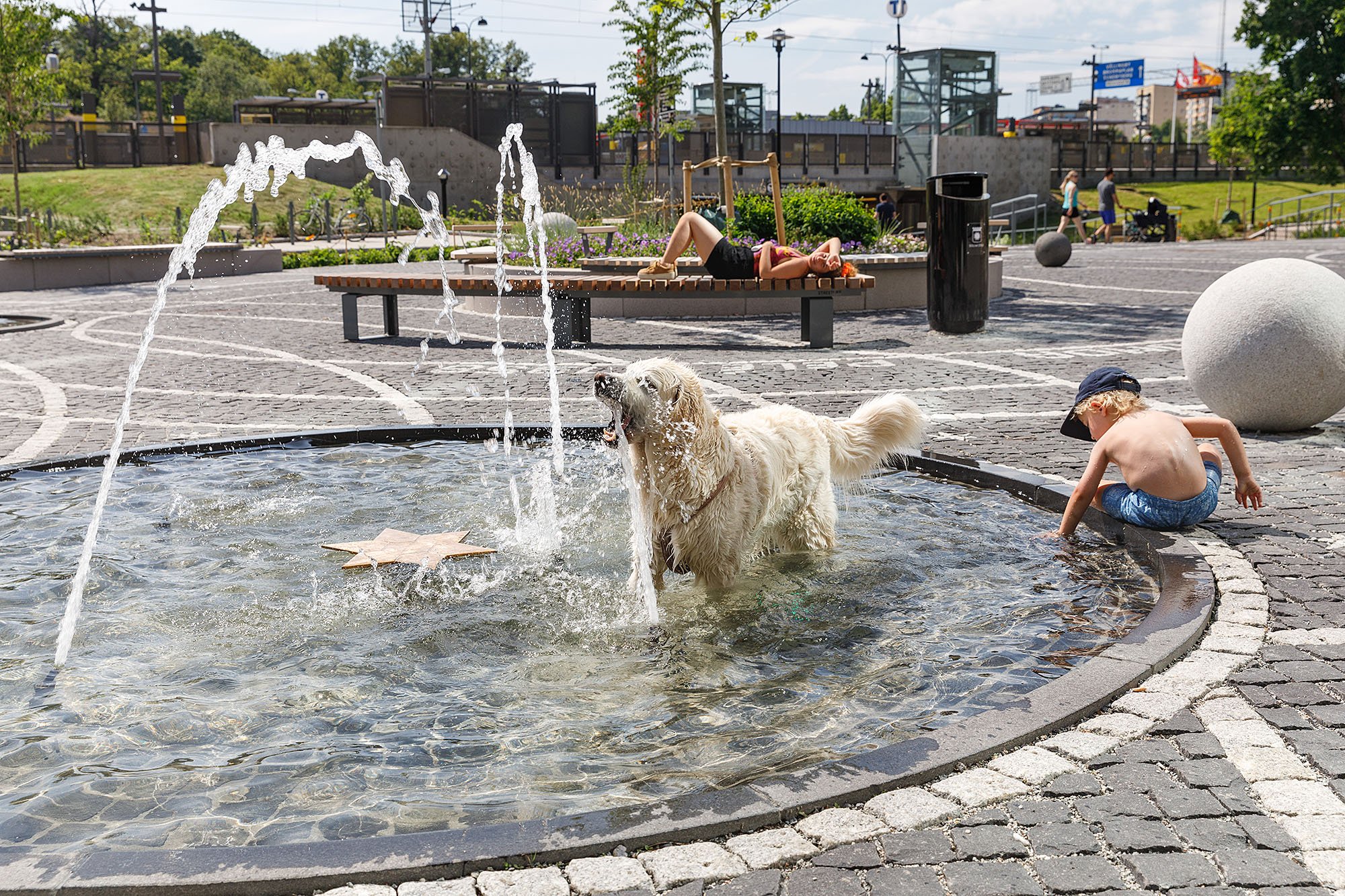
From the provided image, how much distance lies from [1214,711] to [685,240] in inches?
461

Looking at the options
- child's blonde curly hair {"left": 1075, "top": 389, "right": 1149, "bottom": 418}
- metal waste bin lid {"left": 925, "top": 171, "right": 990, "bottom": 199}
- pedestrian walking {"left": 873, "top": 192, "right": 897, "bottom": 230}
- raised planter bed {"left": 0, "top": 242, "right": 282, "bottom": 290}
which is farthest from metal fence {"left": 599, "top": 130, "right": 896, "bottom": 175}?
child's blonde curly hair {"left": 1075, "top": 389, "right": 1149, "bottom": 418}

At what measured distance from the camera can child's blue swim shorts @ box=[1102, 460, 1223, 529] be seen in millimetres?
6180

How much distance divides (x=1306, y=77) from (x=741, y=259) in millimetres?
43634

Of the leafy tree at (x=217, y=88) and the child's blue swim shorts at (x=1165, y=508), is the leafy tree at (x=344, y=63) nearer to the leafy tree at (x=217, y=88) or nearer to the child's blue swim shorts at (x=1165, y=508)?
the leafy tree at (x=217, y=88)

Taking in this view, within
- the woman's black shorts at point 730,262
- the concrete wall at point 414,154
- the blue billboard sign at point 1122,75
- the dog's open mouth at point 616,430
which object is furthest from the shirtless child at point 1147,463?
the blue billboard sign at point 1122,75

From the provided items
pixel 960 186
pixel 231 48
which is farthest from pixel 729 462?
pixel 231 48

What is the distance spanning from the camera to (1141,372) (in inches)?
467

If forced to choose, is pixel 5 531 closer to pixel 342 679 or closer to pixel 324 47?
pixel 342 679

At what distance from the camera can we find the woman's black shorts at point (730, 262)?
14812 mm

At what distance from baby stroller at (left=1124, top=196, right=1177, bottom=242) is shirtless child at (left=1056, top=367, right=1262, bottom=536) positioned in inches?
1308

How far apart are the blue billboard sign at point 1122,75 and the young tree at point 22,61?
463ft

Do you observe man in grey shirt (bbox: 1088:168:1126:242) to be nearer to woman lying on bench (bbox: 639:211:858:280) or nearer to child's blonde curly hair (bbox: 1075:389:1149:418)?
woman lying on bench (bbox: 639:211:858:280)

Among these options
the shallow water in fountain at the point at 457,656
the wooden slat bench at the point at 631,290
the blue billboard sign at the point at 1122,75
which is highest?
the blue billboard sign at the point at 1122,75

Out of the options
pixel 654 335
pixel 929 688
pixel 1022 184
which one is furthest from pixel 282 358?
pixel 1022 184
